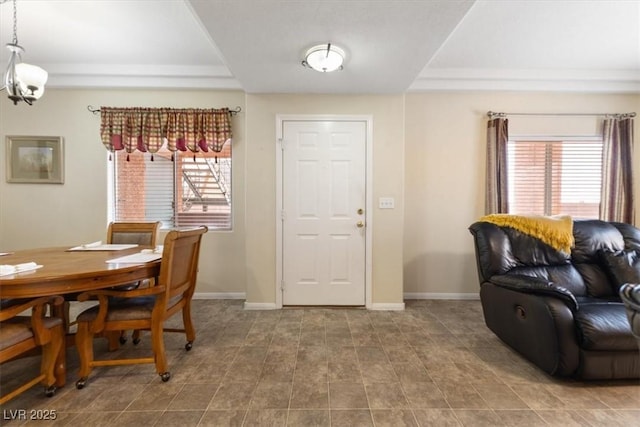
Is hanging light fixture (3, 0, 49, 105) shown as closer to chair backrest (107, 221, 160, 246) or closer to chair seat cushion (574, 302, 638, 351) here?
chair backrest (107, 221, 160, 246)

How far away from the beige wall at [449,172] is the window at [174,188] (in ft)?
7.63

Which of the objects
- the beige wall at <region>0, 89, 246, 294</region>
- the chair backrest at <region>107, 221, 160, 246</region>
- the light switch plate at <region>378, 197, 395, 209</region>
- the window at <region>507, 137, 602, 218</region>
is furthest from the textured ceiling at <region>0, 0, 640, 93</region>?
the chair backrest at <region>107, 221, 160, 246</region>

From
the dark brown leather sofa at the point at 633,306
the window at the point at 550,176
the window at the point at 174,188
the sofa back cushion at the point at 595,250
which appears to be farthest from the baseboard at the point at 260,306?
the window at the point at 550,176

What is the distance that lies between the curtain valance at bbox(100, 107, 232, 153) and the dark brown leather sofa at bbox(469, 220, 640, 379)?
2939 millimetres

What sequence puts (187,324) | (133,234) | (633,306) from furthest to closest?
(133,234), (187,324), (633,306)

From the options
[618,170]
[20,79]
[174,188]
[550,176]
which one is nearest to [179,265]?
[20,79]

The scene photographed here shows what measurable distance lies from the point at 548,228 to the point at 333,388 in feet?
6.90

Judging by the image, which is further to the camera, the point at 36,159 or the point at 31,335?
the point at 36,159

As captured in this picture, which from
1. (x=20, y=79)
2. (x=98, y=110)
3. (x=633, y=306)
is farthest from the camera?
(x=98, y=110)

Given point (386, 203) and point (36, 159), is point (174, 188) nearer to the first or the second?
point (36, 159)

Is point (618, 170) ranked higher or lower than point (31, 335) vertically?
higher

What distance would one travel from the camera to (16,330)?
141 centimetres

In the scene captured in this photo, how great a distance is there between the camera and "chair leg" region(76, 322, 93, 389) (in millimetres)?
1662

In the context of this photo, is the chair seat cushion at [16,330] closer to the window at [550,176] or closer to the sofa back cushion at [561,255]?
the sofa back cushion at [561,255]
